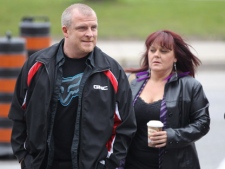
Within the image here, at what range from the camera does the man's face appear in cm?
479

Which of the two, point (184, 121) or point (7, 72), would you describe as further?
point (7, 72)

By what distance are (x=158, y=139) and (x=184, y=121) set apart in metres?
0.31

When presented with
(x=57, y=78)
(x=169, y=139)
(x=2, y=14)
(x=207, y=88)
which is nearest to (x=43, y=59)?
(x=57, y=78)

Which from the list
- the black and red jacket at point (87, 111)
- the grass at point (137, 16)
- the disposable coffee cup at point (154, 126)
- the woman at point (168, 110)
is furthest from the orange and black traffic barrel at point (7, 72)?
the grass at point (137, 16)

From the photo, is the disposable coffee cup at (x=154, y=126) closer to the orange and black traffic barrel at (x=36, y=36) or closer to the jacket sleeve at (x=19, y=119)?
the jacket sleeve at (x=19, y=119)

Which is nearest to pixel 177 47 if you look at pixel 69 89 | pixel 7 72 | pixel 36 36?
pixel 69 89

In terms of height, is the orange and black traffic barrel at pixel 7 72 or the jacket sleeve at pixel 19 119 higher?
the jacket sleeve at pixel 19 119

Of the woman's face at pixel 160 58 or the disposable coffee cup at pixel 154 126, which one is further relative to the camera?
the woman's face at pixel 160 58

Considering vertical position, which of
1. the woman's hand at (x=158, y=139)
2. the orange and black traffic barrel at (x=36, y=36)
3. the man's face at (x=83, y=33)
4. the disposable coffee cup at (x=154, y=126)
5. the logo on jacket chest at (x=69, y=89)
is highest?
the man's face at (x=83, y=33)

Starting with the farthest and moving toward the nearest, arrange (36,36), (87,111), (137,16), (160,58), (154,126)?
1. (137,16)
2. (36,36)
3. (160,58)
4. (154,126)
5. (87,111)

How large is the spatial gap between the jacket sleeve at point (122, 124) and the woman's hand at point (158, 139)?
0.25m

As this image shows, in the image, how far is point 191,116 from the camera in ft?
17.8

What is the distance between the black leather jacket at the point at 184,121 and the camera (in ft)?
17.4

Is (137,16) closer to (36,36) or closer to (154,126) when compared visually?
(36,36)
